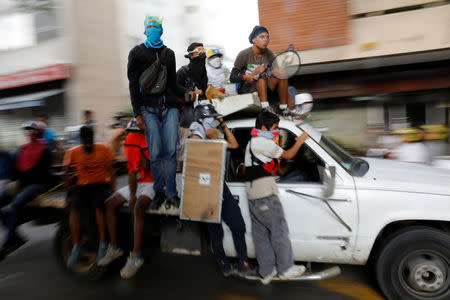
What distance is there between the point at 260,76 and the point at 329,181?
1.64 m

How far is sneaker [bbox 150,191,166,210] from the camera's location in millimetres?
3432

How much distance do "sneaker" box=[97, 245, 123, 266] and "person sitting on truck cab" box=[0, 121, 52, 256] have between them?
1419mm

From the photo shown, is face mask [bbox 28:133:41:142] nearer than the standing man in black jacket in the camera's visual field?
No

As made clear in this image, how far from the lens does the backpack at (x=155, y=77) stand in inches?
135

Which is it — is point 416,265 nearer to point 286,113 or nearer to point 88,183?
point 286,113

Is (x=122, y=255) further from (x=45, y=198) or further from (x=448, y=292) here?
(x=448, y=292)

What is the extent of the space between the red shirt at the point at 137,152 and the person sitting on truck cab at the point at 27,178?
161 centimetres

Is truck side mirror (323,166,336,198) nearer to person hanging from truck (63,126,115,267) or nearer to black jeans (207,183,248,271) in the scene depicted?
black jeans (207,183,248,271)

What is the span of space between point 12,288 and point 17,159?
1687mm

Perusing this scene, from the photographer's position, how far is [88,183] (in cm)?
384

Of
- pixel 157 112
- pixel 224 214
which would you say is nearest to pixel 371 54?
pixel 157 112

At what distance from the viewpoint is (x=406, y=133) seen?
5.26 meters

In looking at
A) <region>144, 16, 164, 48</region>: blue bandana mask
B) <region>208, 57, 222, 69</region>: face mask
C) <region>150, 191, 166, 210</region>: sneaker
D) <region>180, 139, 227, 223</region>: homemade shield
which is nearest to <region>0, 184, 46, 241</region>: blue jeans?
<region>150, 191, 166, 210</region>: sneaker

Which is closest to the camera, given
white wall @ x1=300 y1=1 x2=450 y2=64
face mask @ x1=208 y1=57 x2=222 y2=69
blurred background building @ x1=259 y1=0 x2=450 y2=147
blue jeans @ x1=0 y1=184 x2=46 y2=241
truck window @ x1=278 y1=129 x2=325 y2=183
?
truck window @ x1=278 y1=129 x2=325 y2=183
